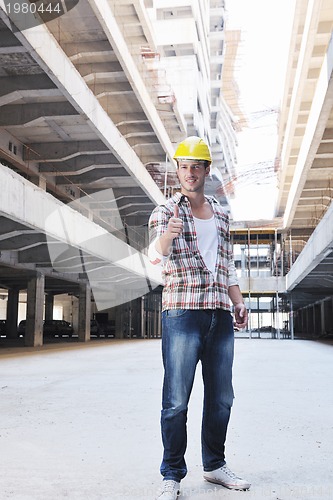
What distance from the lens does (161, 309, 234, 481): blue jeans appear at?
10.8 feet

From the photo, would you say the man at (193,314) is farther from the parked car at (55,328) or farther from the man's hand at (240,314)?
the parked car at (55,328)

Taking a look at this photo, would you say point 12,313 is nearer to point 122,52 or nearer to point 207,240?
point 122,52

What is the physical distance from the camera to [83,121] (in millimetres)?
18922

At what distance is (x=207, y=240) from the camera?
3.62 meters

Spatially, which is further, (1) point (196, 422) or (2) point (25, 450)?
(1) point (196, 422)

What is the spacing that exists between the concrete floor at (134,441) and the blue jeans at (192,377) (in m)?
0.24

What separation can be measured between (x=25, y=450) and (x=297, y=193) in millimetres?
30551

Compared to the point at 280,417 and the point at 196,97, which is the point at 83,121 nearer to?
the point at 280,417

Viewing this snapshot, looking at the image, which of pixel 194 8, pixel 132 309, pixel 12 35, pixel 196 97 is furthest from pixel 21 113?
pixel 194 8

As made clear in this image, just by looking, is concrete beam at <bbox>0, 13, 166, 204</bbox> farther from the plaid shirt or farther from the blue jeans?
the blue jeans

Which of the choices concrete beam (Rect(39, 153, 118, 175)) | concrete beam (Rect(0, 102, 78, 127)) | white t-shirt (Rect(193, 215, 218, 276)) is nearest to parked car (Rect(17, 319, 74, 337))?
concrete beam (Rect(39, 153, 118, 175))

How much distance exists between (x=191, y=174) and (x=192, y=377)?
4.07ft

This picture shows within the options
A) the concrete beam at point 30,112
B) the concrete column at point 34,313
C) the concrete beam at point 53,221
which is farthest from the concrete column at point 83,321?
the concrete beam at point 30,112

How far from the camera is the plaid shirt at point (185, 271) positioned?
11.3 ft
